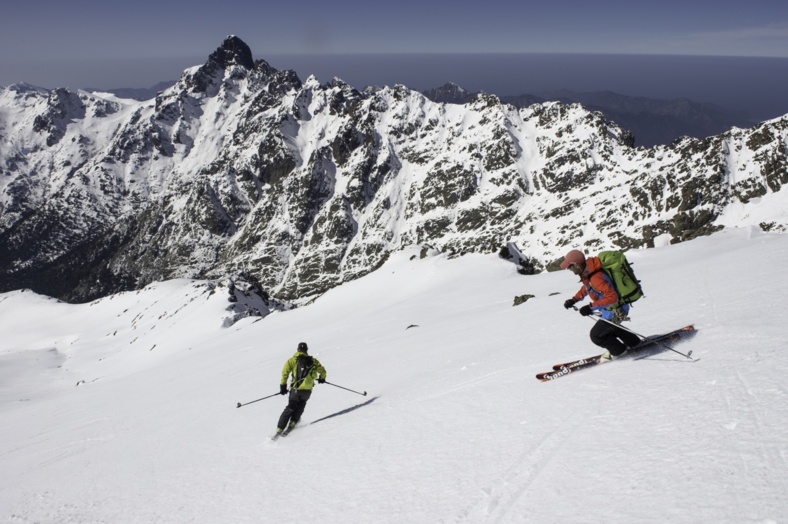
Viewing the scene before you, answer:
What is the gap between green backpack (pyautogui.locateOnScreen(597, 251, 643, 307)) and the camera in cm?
888

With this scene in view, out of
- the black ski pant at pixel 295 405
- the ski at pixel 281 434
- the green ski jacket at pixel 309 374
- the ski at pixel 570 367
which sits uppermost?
the ski at pixel 570 367

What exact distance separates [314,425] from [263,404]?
3.97m

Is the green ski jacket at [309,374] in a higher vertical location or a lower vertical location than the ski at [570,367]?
lower

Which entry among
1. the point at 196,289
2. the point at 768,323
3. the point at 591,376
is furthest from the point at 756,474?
the point at 196,289

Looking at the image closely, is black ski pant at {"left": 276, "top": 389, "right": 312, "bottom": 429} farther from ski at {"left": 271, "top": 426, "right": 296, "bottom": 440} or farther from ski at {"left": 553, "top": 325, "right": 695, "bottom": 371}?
ski at {"left": 553, "top": 325, "right": 695, "bottom": 371}

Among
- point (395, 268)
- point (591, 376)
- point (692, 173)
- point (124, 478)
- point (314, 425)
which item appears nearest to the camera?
point (591, 376)

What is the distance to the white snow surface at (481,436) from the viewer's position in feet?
15.8

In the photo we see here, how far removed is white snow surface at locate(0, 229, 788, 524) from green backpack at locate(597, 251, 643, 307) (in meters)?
1.24

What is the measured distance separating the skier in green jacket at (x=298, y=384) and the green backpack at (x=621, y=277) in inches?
264

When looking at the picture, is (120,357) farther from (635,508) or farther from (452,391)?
(635,508)

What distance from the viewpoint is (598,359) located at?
9211 millimetres

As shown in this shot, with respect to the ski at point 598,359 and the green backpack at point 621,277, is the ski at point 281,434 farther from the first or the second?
the green backpack at point 621,277

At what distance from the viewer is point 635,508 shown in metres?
4.31

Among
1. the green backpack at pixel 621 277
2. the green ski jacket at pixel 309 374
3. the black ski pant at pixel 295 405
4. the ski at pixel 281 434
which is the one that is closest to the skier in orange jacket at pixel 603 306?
the green backpack at pixel 621 277
